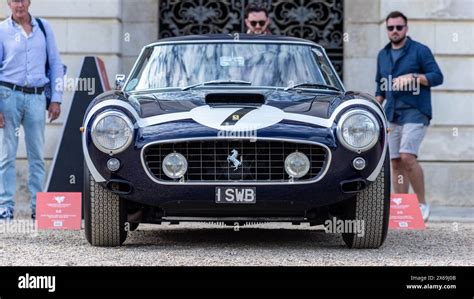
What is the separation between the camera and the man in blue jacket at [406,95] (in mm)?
9727

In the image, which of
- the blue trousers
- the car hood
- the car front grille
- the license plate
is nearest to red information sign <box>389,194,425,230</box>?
the car hood

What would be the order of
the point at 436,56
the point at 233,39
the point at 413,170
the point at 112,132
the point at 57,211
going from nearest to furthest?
the point at 112,132 → the point at 233,39 → the point at 57,211 → the point at 413,170 → the point at 436,56

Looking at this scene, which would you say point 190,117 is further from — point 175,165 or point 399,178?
point 399,178

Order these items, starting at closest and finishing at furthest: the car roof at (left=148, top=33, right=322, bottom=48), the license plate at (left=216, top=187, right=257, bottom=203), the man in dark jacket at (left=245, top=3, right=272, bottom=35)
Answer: the license plate at (left=216, top=187, right=257, bottom=203) < the car roof at (left=148, top=33, right=322, bottom=48) < the man in dark jacket at (left=245, top=3, right=272, bottom=35)

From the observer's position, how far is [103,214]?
670 centimetres

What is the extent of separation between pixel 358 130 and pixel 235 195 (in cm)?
86

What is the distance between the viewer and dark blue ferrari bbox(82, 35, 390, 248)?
6.41m

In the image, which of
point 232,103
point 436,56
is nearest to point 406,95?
point 436,56

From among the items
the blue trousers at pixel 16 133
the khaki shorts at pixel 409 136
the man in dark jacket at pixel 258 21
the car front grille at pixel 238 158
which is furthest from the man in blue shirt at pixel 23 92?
the car front grille at pixel 238 158

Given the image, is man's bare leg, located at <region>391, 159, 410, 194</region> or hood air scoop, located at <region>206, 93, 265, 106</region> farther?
man's bare leg, located at <region>391, 159, 410, 194</region>

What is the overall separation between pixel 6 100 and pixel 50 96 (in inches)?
16.9

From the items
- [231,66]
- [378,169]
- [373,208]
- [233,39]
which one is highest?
[233,39]

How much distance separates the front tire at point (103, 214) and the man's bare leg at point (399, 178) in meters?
3.79

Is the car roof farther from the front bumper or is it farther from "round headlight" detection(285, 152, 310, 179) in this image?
"round headlight" detection(285, 152, 310, 179)
